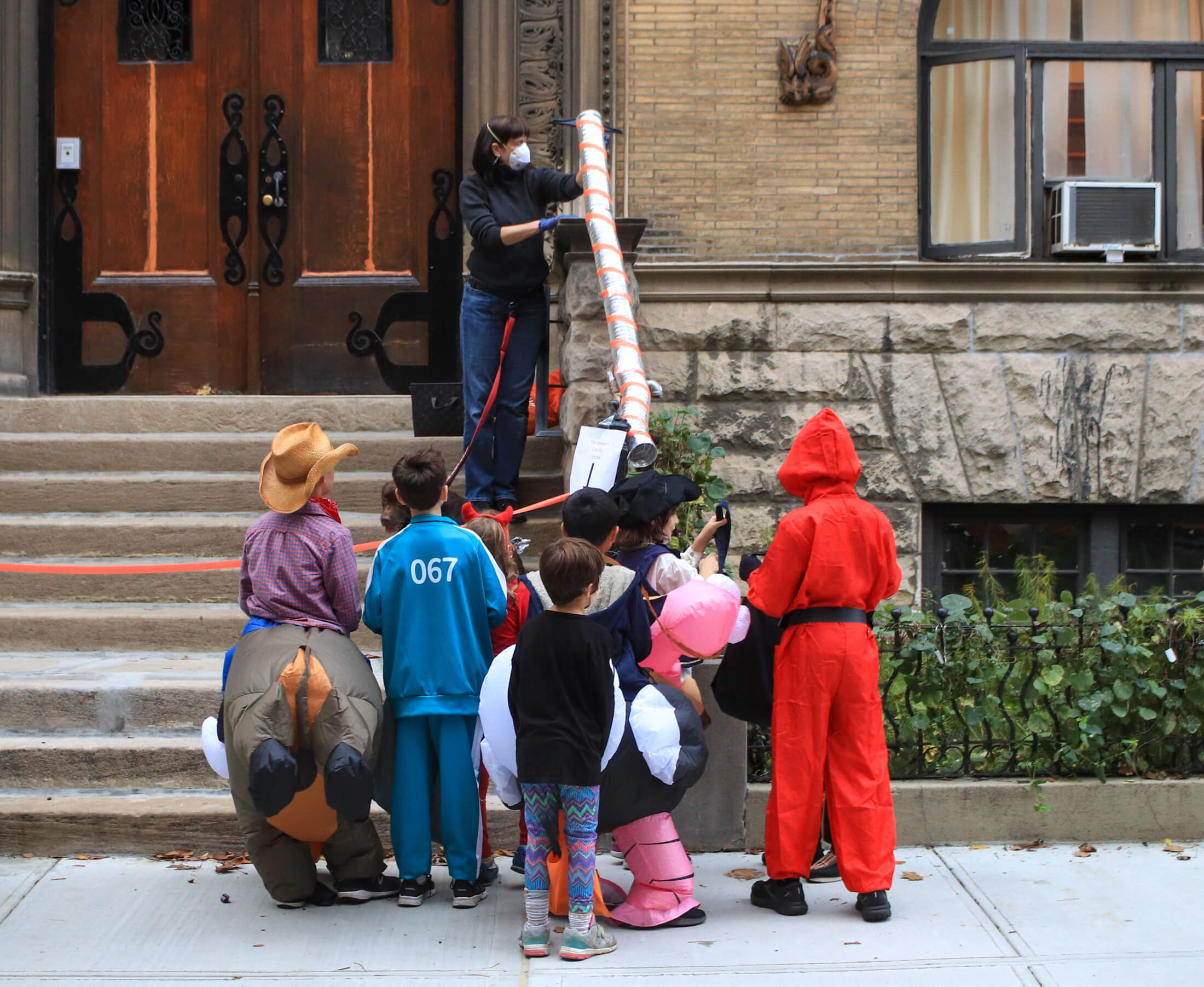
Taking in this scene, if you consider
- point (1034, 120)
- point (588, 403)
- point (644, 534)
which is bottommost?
point (644, 534)

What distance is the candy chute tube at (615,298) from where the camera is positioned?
609 cm

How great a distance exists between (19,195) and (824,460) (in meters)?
6.84

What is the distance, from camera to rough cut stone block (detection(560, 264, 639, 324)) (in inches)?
276

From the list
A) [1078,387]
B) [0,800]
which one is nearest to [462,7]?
[1078,387]

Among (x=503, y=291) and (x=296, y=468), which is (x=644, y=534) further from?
(x=503, y=291)

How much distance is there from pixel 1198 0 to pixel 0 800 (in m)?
9.10

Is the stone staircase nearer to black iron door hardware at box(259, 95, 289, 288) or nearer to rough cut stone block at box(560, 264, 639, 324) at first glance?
rough cut stone block at box(560, 264, 639, 324)

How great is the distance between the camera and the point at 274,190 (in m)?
9.48

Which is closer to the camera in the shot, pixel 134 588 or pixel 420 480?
pixel 420 480

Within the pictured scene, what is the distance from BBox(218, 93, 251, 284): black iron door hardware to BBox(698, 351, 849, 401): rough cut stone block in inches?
137

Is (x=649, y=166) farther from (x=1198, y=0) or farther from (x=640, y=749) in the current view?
(x=640, y=749)

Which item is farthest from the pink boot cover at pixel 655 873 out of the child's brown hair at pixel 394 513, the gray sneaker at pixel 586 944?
the child's brown hair at pixel 394 513

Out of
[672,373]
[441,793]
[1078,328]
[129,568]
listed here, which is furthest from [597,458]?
[1078,328]

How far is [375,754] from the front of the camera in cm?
459
